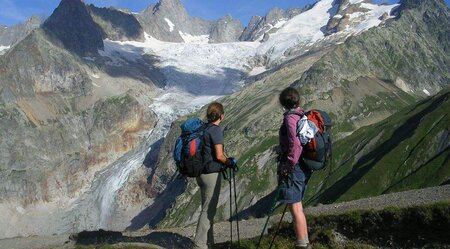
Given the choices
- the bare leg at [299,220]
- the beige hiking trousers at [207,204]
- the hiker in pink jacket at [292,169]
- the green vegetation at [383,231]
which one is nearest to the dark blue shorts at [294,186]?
the hiker in pink jacket at [292,169]

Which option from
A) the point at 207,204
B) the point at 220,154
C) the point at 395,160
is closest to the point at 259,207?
the point at 395,160

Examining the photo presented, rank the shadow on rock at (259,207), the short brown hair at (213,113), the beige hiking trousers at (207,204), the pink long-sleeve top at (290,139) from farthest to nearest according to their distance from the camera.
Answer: the shadow on rock at (259,207) < the beige hiking trousers at (207,204) < the short brown hair at (213,113) < the pink long-sleeve top at (290,139)

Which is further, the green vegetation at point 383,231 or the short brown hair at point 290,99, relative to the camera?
the green vegetation at point 383,231

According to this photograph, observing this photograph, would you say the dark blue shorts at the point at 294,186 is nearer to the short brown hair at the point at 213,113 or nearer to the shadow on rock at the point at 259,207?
the short brown hair at the point at 213,113

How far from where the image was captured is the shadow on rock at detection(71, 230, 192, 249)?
61.1 ft

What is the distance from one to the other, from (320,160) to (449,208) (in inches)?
278

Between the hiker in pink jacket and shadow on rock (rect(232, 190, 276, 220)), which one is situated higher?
the hiker in pink jacket

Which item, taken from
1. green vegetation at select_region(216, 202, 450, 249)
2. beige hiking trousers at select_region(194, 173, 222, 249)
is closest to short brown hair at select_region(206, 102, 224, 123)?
beige hiking trousers at select_region(194, 173, 222, 249)

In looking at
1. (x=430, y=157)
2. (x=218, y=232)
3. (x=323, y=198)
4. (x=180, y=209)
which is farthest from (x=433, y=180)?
(x=180, y=209)

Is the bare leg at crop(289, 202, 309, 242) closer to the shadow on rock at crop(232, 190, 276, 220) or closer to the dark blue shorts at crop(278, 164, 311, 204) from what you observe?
the dark blue shorts at crop(278, 164, 311, 204)

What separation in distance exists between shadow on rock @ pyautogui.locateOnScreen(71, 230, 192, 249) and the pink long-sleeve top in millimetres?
4855

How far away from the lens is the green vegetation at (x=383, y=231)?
17578 mm

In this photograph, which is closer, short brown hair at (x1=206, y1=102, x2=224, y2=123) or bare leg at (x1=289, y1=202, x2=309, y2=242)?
bare leg at (x1=289, y1=202, x2=309, y2=242)

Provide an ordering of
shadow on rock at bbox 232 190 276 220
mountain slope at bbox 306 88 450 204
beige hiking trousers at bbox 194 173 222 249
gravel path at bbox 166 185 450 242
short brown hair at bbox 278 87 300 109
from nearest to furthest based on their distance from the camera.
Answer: short brown hair at bbox 278 87 300 109 < beige hiking trousers at bbox 194 173 222 249 < gravel path at bbox 166 185 450 242 < mountain slope at bbox 306 88 450 204 < shadow on rock at bbox 232 190 276 220
